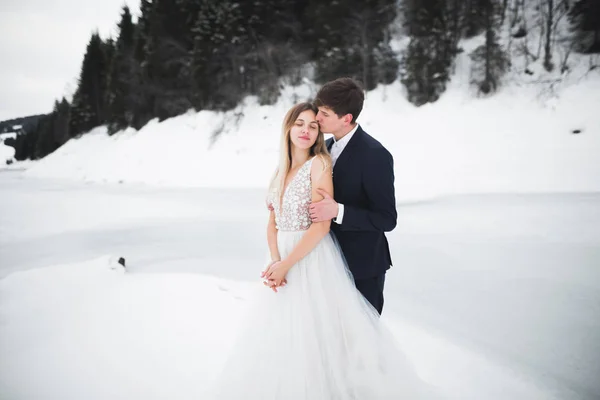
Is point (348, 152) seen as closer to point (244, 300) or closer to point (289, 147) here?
point (289, 147)

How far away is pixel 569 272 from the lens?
3.97m

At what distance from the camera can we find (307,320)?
179cm

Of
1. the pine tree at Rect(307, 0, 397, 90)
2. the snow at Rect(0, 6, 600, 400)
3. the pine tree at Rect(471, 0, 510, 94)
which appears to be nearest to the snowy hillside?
the snow at Rect(0, 6, 600, 400)

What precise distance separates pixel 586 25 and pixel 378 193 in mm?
15722

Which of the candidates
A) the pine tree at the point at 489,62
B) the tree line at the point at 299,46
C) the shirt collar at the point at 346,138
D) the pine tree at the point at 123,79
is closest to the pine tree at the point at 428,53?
the tree line at the point at 299,46

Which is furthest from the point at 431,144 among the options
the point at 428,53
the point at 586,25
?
the point at 586,25

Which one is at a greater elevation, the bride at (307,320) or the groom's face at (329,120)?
the groom's face at (329,120)

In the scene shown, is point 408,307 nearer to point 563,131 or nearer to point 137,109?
point 563,131

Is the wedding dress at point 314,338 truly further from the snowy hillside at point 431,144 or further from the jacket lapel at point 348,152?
the snowy hillside at point 431,144

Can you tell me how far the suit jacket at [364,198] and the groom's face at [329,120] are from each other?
116mm

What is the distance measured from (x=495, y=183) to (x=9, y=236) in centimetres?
1124

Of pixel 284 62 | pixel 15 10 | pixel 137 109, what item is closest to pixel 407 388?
pixel 15 10

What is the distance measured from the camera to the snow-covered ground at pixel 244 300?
2369mm

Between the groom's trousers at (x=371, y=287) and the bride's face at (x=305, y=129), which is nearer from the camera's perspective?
the bride's face at (x=305, y=129)
